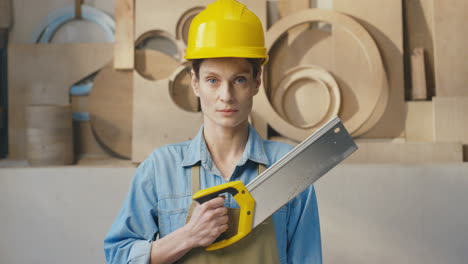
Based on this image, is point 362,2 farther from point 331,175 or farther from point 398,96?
point 331,175

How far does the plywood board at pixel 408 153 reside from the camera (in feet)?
6.73

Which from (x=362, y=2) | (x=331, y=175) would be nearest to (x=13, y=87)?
(x=331, y=175)

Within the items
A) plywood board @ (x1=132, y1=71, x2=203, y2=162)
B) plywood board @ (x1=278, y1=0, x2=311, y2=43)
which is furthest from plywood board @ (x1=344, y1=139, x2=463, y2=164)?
plywood board @ (x1=132, y1=71, x2=203, y2=162)

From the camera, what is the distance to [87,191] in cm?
205

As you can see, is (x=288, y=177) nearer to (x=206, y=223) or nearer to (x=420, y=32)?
(x=206, y=223)

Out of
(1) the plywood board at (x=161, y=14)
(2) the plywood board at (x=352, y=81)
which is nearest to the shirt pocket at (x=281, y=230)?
(2) the plywood board at (x=352, y=81)

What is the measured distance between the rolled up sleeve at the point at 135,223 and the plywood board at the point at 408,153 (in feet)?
4.38

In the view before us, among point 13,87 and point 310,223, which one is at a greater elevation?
point 13,87

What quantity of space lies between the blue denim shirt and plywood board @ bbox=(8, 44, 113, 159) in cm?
151

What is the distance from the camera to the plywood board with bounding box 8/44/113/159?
231cm

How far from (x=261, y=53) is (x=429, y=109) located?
5.05 ft

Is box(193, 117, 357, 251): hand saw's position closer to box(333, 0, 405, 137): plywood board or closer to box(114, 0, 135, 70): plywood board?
box(333, 0, 405, 137): plywood board

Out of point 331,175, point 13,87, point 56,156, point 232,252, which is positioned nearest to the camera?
point 232,252

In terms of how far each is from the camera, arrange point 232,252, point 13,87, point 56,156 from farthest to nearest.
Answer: point 13,87
point 56,156
point 232,252
